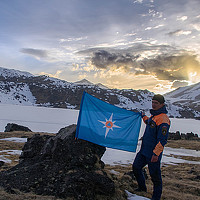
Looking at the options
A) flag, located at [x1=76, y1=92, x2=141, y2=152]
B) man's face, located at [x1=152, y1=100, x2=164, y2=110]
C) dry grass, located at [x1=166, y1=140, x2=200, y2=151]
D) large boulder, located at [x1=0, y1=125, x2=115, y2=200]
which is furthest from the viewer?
dry grass, located at [x1=166, y1=140, x2=200, y2=151]

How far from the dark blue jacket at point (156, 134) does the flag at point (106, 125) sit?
156cm

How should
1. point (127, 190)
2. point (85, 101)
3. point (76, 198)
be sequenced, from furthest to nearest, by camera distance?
point (85, 101), point (127, 190), point (76, 198)

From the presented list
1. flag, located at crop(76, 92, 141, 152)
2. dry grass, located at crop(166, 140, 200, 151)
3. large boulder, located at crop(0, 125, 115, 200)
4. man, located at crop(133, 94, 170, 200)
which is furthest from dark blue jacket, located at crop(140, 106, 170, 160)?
dry grass, located at crop(166, 140, 200, 151)

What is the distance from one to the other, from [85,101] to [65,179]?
3.10 meters

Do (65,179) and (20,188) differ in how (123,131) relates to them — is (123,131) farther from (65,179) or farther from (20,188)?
(20,188)

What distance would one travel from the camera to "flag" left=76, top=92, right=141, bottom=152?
732cm

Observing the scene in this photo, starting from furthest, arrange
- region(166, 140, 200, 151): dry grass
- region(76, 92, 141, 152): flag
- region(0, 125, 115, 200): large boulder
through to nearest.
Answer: region(166, 140, 200, 151): dry grass, region(76, 92, 141, 152): flag, region(0, 125, 115, 200): large boulder

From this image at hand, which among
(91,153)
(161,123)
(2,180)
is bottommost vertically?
(2,180)

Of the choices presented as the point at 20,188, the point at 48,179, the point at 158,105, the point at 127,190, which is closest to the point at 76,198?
the point at 48,179

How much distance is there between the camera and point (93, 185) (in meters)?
5.83

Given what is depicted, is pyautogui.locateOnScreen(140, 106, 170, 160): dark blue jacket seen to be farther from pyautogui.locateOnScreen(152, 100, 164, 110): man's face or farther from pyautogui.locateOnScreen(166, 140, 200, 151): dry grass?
pyautogui.locateOnScreen(166, 140, 200, 151): dry grass

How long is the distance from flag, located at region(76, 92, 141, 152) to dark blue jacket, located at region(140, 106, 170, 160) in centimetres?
156

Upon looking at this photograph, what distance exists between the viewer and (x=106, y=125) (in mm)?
7641

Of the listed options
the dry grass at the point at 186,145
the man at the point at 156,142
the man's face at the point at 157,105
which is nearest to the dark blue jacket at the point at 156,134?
the man at the point at 156,142
